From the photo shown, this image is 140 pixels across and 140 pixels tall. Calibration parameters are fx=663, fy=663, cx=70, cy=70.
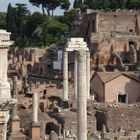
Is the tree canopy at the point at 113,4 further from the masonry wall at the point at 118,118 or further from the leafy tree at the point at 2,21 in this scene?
the masonry wall at the point at 118,118

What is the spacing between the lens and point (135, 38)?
52.4 m

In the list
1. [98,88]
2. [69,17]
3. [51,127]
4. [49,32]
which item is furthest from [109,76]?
[69,17]

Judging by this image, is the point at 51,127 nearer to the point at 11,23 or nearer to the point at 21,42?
the point at 21,42

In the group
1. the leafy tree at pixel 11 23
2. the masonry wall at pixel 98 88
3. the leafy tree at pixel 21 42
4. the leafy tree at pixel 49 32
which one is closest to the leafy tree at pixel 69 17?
the leafy tree at pixel 49 32

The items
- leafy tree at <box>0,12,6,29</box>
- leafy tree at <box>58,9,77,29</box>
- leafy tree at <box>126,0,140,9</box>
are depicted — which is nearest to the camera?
leafy tree at <box>126,0,140,9</box>

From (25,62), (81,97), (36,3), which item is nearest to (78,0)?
(36,3)

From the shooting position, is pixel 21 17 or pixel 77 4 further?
pixel 77 4

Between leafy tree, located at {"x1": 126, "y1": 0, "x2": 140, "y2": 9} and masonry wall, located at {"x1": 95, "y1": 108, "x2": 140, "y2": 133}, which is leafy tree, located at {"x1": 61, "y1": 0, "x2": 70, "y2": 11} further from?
masonry wall, located at {"x1": 95, "y1": 108, "x2": 140, "y2": 133}

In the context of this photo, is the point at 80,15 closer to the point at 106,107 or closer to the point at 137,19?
the point at 137,19

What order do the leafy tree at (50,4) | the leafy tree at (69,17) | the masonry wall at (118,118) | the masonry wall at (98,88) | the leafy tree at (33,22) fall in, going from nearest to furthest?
the masonry wall at (118,118) → the masonry wall at (98,88) → the leafy tree at (69,17) → the leafy tree at (33,22) → the leafy tree at (50,4)

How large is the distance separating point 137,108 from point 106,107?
66.1 inches

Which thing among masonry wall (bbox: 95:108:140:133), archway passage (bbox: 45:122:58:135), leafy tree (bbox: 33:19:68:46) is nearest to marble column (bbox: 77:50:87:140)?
archway passage (bbox: 45:122:58:135)

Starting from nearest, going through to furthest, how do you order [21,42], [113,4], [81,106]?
[81,106], [21,42], [113,4]

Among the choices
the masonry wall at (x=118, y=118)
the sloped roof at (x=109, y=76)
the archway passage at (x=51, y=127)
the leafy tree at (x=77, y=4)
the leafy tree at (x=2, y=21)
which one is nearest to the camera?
the archway passage at (x=51, y=127)
